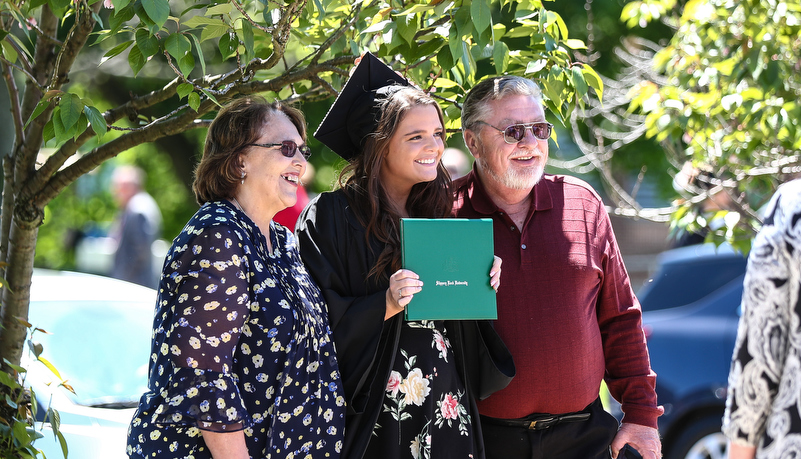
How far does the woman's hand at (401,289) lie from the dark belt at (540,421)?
0.67 metres

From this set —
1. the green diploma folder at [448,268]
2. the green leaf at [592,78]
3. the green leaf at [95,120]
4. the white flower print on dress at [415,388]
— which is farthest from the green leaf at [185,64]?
the green leaf at [592,78]

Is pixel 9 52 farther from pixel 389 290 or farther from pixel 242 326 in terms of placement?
pixel 389 290

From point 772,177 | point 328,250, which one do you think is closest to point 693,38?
point 772,177

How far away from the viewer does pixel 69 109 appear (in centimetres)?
234

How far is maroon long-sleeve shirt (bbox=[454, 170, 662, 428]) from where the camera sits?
2.95 meters

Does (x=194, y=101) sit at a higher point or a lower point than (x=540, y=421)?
higher

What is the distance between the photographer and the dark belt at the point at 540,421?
295 cm

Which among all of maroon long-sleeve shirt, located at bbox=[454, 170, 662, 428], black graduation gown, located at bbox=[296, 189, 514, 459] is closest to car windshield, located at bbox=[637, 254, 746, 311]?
maroon long-sleeve shirt, located at bbox=[454, 170, 662, 428]

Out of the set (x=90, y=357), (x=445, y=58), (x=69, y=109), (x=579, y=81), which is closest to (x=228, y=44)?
(x=69, y=109)

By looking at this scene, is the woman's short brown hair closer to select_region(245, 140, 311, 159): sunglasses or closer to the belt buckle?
select_region(245, 140, 311, 159): sunglasses

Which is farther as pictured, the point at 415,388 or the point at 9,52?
the point at 9,52

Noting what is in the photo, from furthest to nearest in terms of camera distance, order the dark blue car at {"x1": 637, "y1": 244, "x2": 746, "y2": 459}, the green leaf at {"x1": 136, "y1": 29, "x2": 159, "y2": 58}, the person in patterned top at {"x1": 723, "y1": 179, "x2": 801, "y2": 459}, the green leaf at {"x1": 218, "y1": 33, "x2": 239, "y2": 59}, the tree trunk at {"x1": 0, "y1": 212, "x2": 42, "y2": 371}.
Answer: the dark blue car at {"x1": 637, "y1": 244, "x2": 746, "y2": 459} < the tree trunk at {"x1": 0, "y1": 212, "x2": 42, "y2": 371} < the green leaf at {"x1": 218, "y1": 33, "x2": 239, "y2": 59} < the green leaf at {"x1": 136, "y1": 29, "x2": 159, "y2": 58} < the person in patterned top at {"x1": 723, "y1": 179, "x2": 801, "y2": 459}

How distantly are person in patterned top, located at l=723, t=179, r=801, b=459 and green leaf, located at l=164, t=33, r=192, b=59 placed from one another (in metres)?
1.72

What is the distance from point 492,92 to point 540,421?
126 centimetres
